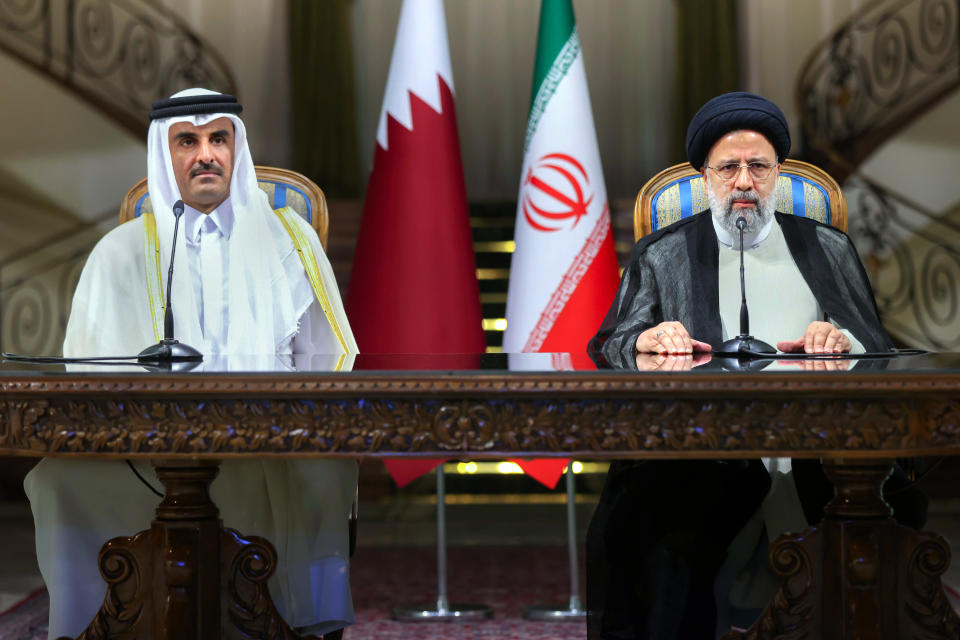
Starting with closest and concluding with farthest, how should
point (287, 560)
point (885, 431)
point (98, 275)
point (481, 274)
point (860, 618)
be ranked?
point (885, 431)
point (860, 618)
point (287, 560)
point (98, 275)
point (481, 274)

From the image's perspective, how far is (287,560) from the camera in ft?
7.54

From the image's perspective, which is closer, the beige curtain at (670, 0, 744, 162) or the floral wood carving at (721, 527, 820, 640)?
the floral wood carving at (721, 527, 820, 640)

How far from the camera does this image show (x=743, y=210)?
2.61 meters

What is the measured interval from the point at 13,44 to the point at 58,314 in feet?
5.79

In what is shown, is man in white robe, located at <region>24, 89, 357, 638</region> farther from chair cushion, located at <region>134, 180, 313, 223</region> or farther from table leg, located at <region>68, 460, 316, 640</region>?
table leg, located at <region>68, 460, 316, 640</region>

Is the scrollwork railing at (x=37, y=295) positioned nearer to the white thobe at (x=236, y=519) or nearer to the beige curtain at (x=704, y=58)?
the beige curtain at (x=704, y=58)

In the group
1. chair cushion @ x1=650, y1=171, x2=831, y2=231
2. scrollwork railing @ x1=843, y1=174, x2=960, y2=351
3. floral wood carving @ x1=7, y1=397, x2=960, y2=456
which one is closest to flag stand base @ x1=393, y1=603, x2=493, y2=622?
chair cushion @ x1=650, y1=171, x2=831, y2=231

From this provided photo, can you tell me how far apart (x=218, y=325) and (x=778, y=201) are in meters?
1.39

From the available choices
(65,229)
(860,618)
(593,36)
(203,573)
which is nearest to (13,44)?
(65,229)

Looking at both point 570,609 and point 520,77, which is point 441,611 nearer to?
point 570,609

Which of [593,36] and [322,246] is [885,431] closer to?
[322,246]

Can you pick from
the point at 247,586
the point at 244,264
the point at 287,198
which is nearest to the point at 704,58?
the point at 287,198

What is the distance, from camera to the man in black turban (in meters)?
2.08

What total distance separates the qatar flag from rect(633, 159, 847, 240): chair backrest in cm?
129
